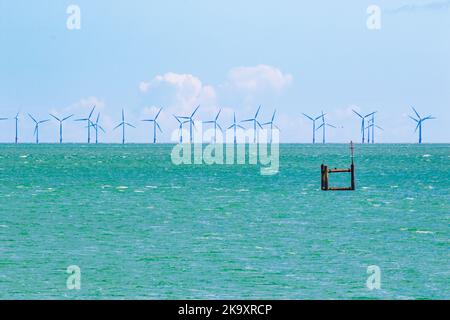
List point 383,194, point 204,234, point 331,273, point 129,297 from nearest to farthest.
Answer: point 129,297
point 331,273
point 204,234
point 383,194

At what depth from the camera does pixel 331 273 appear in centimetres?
3906

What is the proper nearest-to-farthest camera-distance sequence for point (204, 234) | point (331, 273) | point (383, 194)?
1. point (331, 273)
2. point (204, 234)
3. point (383, 194)

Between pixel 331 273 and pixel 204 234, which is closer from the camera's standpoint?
pixel 331 273

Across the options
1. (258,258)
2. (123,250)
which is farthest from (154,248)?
(258,258)

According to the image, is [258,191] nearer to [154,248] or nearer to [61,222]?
[61,222]

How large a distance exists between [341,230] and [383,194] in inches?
1493

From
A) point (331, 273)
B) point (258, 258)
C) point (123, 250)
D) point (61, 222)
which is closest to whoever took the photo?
point (331, 273)

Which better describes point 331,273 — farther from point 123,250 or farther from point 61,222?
point 61,222

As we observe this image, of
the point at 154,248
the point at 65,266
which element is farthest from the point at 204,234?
the point at 65,266

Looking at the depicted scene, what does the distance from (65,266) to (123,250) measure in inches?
226

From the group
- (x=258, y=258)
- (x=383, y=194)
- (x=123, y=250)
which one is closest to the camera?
(x=258, y=258)

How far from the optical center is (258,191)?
98375 mm

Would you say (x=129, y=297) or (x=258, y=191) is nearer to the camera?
(x=129, y=297)

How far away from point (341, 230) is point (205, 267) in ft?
58.6
